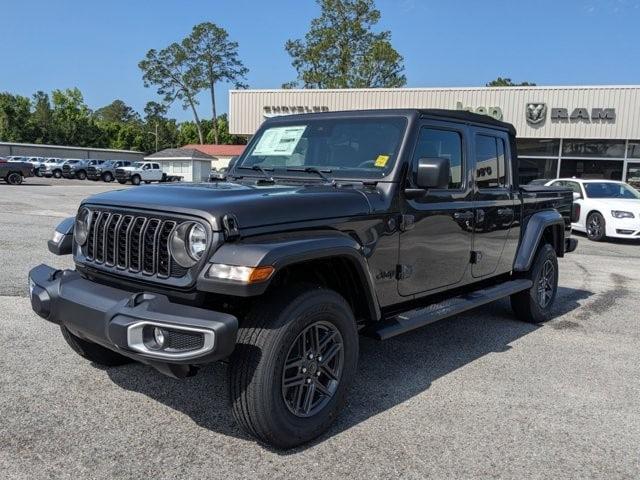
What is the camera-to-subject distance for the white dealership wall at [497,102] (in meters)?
23.2

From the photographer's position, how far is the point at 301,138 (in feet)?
14.7

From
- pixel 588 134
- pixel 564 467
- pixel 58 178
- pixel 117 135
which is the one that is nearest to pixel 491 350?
pixel 564 467

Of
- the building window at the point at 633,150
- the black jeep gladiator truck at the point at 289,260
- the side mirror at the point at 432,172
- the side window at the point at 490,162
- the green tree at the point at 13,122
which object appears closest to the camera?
the black jeep gladiator truck at the point at 289,260

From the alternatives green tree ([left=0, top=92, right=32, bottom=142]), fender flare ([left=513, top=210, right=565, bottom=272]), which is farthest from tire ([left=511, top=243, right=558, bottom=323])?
green tree ([left=0, top=92, right=32, bottom=142])

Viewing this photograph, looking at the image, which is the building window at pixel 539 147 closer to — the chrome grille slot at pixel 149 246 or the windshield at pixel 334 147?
the windshield at pixel 334 147

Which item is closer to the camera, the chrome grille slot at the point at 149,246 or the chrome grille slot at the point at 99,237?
the chrome grille slot at the point at 149,246

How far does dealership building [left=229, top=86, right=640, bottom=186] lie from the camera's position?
76.2 feet

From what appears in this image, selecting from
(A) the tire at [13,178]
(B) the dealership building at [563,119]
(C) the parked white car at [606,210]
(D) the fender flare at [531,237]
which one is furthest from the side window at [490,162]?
(A) the tire at [13,178]

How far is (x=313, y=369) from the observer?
3.23 meters

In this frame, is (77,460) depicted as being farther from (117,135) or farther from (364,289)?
(117,135)

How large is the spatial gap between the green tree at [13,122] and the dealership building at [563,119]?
53185mm

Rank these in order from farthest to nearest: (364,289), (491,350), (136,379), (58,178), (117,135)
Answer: (117,135), (58,178), (491,350), (136,379), (364,289)

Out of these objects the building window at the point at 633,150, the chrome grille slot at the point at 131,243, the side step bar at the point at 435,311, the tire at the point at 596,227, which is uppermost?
the building window at the point at 633,150

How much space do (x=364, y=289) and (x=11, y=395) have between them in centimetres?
232
